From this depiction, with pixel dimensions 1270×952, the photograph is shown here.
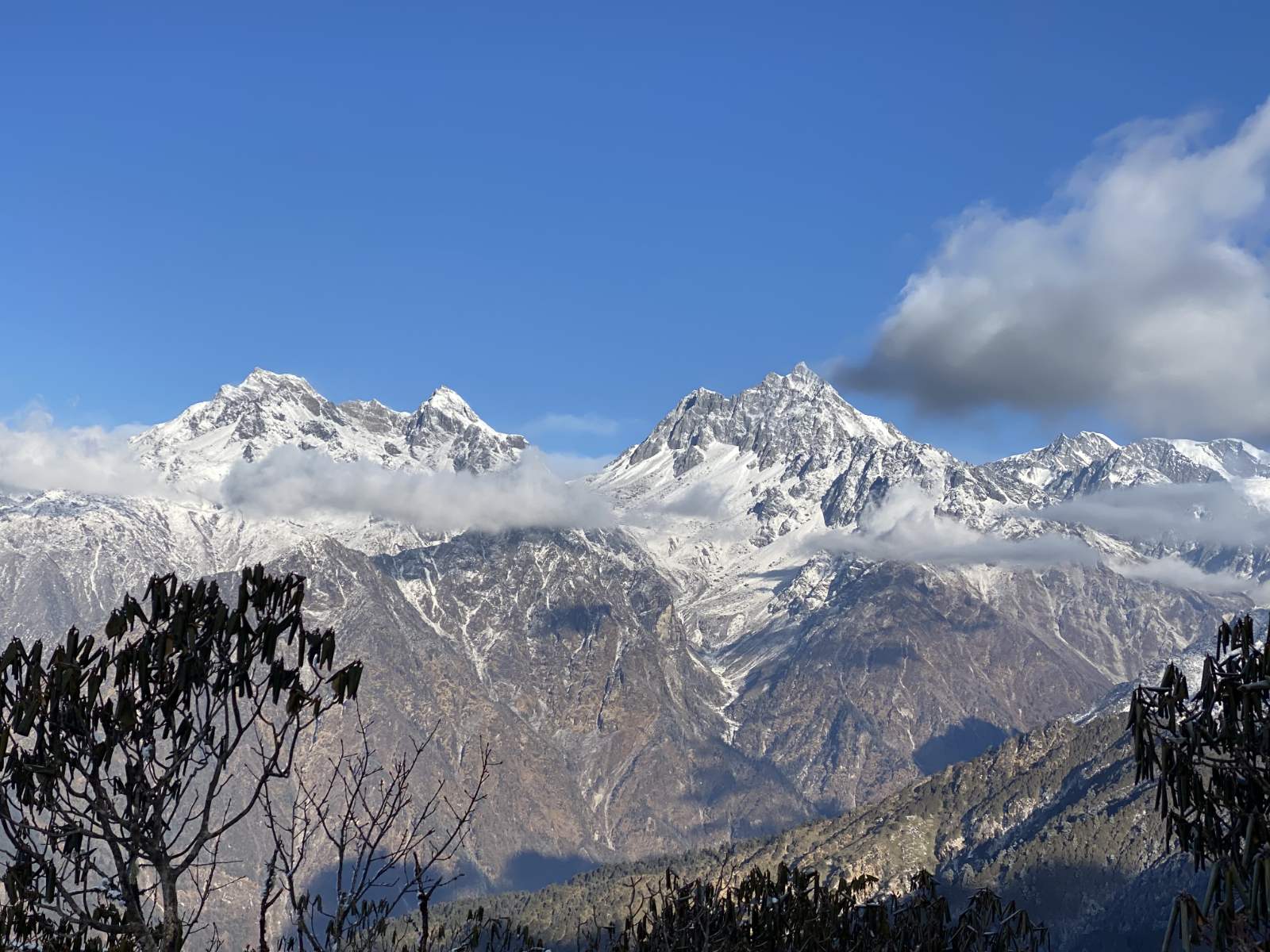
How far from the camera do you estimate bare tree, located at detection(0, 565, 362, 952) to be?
77.2 ft

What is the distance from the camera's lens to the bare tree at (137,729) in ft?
77.2

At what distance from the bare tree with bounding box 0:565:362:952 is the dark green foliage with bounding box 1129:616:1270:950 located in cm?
1668

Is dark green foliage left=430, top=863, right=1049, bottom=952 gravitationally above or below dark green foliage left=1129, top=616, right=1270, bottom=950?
below

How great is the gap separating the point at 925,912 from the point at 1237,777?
61.8 ft

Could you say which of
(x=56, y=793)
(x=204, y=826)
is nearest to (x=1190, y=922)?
(x=204, y=826)

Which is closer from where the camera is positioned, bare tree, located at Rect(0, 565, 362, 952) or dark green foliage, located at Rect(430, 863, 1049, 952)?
bare tree, located at Rect(0, 565, 362, 952)

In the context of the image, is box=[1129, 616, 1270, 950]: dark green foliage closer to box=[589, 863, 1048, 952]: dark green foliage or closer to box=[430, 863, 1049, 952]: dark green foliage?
box=[430, 863, 1049, 952]: dark green foliage

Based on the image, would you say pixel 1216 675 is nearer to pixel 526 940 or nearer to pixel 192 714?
pixel 526 940

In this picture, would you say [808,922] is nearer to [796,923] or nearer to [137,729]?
[796,923]

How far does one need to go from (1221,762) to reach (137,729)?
22420 mm

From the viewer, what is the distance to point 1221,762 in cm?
2369

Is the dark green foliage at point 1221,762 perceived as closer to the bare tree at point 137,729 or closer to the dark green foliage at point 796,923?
the dark green foliage at point 796,923

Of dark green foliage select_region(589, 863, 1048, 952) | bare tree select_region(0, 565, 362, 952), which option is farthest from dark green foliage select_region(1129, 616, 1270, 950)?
bare tree select_region(0, 565, 362, 952)

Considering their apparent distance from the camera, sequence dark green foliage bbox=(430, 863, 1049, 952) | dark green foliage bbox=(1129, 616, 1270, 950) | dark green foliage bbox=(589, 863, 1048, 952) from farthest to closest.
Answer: dark green foliage bbox=(589, 863, 1048, 952), dark green foliage bbox=(430, 863, 1049, 952), dark green foliage bbox=(1129, 616, 1270, 950)
